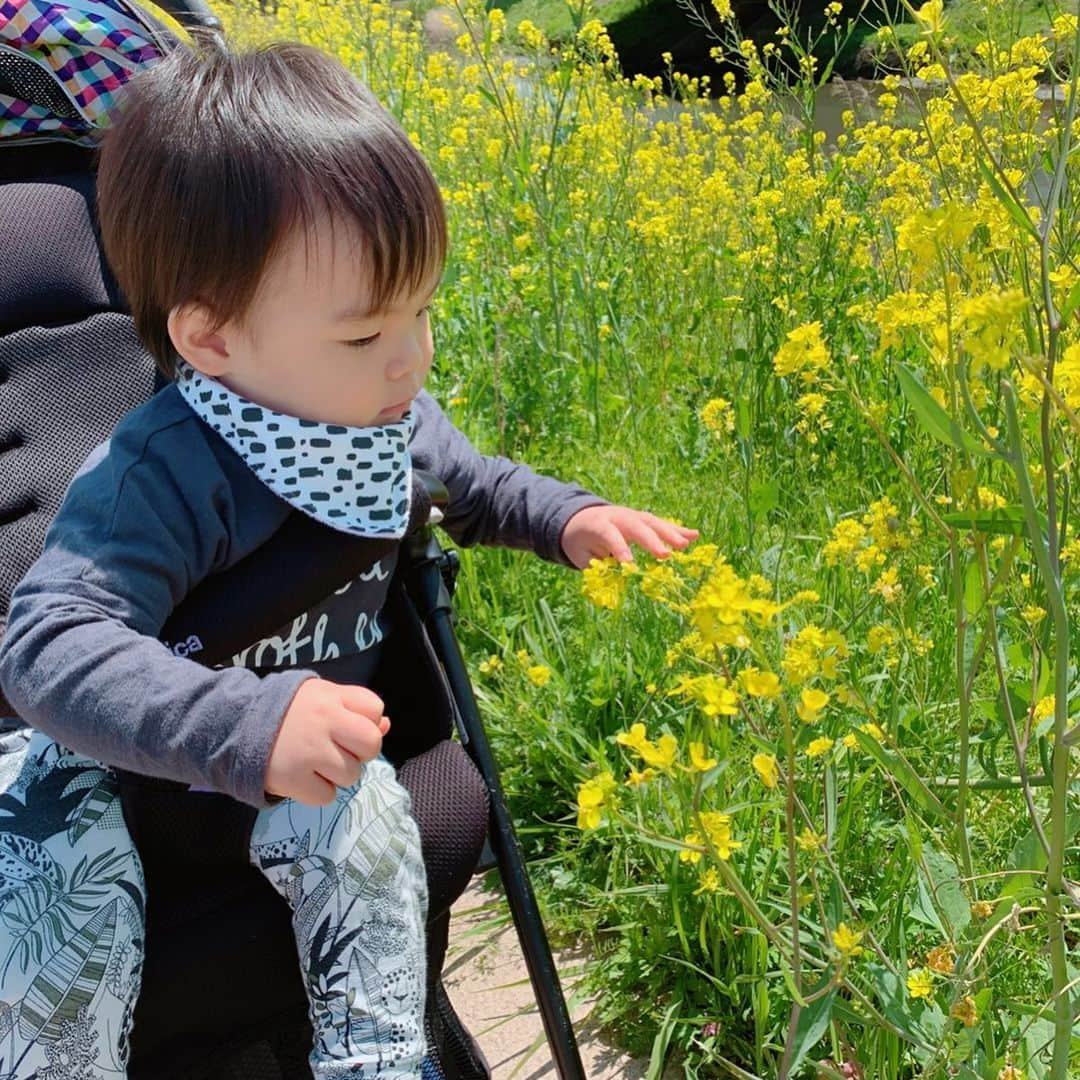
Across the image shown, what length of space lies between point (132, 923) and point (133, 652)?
30 cm

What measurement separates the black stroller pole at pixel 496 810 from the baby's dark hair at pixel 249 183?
1.11ft

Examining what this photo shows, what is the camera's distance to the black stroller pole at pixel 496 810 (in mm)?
1416

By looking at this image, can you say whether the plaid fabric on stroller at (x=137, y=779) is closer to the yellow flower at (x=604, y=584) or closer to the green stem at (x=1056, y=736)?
the yellow flower at (x=604, y=584)

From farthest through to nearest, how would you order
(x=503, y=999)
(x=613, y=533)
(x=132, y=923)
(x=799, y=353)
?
(x=503, y=999), (x=613, y=533), (x=132, y=923), (x=799, y=353)

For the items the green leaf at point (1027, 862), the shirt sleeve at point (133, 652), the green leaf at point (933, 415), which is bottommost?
the green leaf at point (1027, 862)

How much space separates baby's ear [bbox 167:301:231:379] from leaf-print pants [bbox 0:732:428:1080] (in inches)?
18.1

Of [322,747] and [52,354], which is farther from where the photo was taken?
[52,354]

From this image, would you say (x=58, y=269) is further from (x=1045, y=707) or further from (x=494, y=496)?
(x=1045, y=707)

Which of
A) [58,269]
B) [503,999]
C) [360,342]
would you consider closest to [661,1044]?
[503,999]

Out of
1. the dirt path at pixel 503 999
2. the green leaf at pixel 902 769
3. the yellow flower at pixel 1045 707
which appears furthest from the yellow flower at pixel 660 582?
the dirt path at pixel 503 999

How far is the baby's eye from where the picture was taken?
1.34m

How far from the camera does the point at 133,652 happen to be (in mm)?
1193

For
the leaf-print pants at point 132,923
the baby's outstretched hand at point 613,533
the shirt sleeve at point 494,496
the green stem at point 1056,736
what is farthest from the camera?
the shirt sleeve at point 494,496

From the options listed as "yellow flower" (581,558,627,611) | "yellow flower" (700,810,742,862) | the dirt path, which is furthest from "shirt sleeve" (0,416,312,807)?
the dirt path
